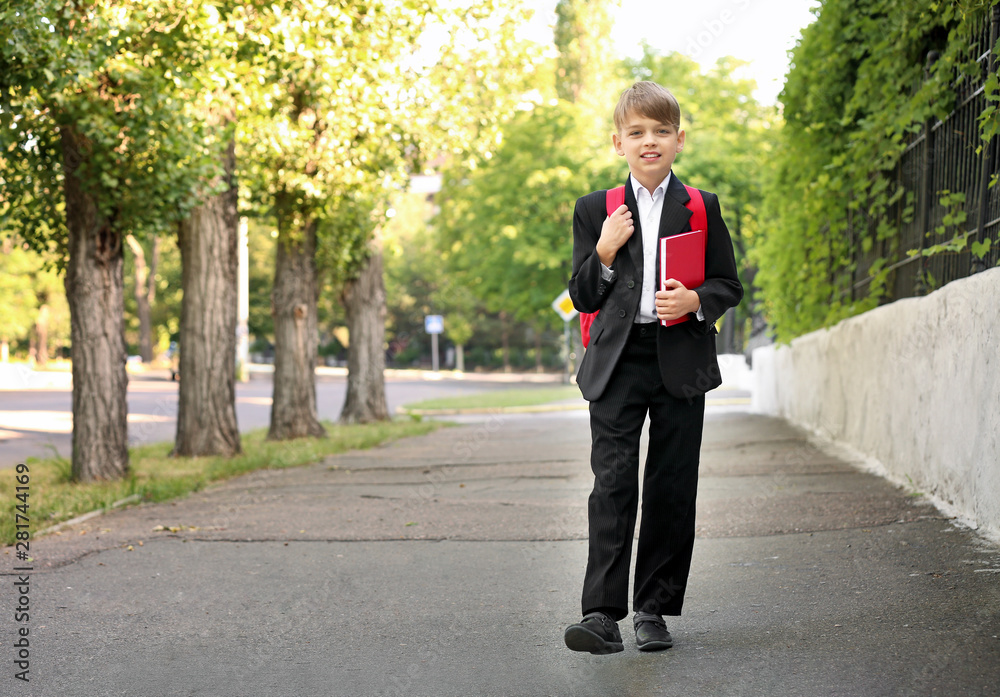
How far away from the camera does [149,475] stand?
943 centimetres

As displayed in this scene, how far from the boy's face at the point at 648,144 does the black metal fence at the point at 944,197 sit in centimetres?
254

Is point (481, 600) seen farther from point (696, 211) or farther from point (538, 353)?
point (538, 353)

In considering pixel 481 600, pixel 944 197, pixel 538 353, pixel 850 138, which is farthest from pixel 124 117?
pixel 538 353

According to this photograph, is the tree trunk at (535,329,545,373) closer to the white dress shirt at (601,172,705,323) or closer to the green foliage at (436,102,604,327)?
the green foliage at (436,102,604,327)

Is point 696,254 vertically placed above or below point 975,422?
above

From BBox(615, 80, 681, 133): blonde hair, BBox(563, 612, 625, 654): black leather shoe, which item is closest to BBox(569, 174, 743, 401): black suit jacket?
BBox(615, 80, 681, 133): blonde hair

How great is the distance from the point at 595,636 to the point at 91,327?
658cm

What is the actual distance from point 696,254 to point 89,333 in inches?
259

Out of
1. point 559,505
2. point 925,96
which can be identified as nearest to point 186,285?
point 559,505

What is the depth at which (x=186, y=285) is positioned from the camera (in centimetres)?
1127

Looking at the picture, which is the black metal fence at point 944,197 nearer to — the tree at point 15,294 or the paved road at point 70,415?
the paved road at point 70,415

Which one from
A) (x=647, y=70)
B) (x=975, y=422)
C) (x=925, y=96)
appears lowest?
(x=975, y=422)

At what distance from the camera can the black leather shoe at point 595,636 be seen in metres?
3.45

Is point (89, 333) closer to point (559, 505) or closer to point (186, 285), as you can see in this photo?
point (186, 285)
